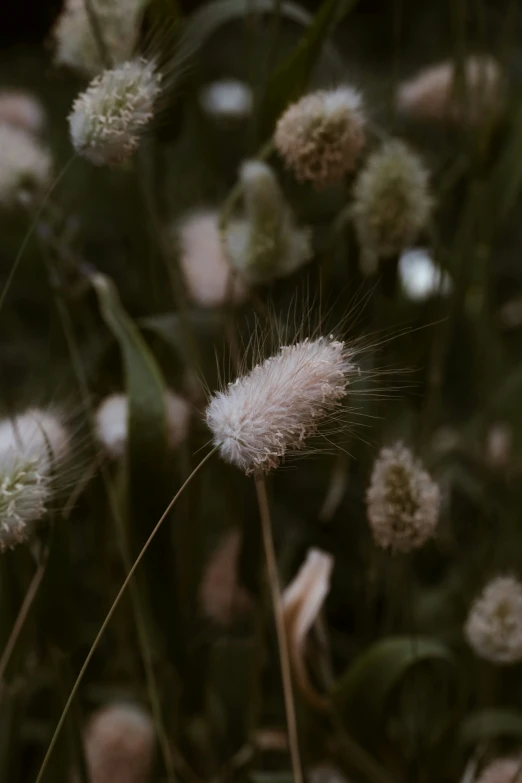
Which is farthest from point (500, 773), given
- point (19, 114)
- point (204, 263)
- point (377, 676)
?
point (19, 114)

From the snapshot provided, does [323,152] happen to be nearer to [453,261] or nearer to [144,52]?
[144,52]

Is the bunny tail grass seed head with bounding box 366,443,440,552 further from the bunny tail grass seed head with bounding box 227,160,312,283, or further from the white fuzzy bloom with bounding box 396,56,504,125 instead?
the white fuzzy bloom with bounding box 396,56,504,125

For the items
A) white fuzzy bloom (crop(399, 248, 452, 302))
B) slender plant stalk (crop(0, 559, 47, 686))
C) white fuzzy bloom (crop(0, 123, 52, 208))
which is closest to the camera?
slender plant stalk (crop(0, 559, 47, 686))

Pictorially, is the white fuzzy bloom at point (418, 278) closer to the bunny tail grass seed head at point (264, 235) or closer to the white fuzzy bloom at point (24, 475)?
the bunny tail grass seed head at point (264, 235)

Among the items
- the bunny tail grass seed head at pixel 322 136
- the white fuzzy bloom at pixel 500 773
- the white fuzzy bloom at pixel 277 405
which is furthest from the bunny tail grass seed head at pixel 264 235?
the white fuzzy bloom at pixel 500 773

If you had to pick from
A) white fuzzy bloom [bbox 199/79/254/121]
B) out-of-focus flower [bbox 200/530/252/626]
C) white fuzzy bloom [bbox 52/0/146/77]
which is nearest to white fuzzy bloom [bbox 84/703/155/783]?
out-of-focus flower [bbox 200/530/252/626]

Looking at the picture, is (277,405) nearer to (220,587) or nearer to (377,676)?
(377,676)
